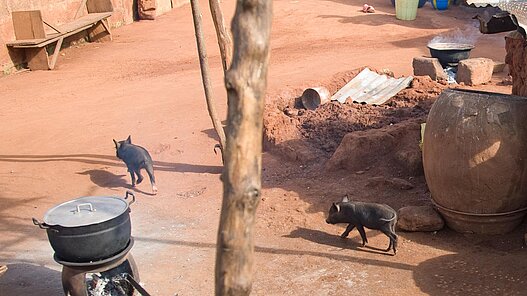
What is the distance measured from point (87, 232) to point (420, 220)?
317cm

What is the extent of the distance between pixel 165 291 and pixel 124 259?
620mm

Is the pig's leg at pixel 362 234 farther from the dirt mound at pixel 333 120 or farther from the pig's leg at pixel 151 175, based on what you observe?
the pig's leg at pixel 151 175

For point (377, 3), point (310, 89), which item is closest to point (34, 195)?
point (310, 89)

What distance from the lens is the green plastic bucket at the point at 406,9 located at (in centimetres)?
1753

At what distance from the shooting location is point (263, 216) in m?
6.64

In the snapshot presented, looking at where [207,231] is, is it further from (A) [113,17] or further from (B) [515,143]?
(A) [113,17]

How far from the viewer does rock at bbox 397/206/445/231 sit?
596 centimetres

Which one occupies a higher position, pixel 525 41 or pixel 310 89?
pixel 525 41

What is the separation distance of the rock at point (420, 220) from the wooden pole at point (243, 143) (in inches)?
157

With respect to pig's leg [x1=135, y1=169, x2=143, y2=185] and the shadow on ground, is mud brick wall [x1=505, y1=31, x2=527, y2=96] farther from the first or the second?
the shadow on ground

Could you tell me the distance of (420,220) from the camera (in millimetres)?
5977

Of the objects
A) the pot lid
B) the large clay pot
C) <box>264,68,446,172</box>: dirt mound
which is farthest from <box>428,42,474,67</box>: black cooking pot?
the pot lid

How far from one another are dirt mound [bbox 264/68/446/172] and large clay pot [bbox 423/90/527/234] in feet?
5.85

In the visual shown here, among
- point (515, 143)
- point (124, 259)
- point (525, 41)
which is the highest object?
point (525, 41)
